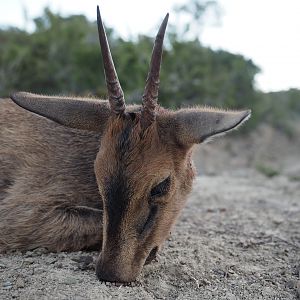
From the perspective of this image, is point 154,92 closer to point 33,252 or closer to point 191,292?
point 191,292

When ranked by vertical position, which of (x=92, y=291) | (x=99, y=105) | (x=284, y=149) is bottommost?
(x=284, y=149)

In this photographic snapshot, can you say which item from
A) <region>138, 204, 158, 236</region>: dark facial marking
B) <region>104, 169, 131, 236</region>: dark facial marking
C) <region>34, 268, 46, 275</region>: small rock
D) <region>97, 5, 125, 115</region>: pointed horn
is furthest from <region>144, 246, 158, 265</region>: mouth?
<region>97, 5, 125, 115</region>: pointed horn

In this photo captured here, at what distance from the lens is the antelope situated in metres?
4.28

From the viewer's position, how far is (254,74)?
20547 mm

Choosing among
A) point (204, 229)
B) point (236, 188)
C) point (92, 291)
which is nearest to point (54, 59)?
point (236, 188)

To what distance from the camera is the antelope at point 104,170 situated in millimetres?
4277

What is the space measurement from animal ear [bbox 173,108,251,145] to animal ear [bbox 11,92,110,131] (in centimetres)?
66

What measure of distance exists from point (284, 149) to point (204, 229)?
45.7 feet

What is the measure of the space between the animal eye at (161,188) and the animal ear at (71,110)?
0.77 metres

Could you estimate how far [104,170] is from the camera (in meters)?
4.38

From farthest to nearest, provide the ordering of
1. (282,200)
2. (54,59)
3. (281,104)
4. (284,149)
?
(281,104) < (284,149) < (54,59) < (282,200)

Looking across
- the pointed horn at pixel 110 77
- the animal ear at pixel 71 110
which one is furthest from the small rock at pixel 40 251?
the pointed horn at pixel 110 77

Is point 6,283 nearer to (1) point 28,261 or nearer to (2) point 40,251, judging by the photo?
(1) point 28,261

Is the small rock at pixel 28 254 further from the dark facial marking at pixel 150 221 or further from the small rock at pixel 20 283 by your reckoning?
the dark facial marking at pixel 150 221
